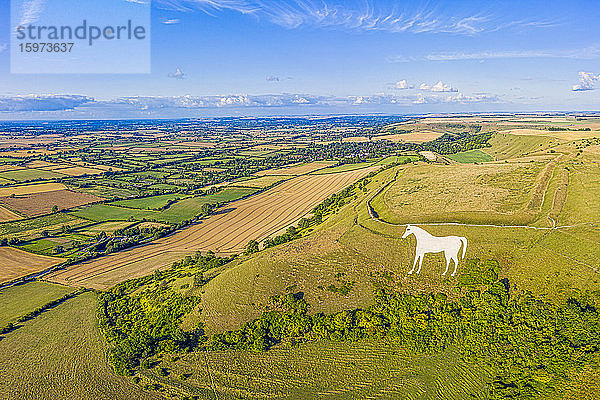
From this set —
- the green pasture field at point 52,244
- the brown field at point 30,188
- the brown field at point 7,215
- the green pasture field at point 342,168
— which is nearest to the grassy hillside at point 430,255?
the green pasture field at point 52,244

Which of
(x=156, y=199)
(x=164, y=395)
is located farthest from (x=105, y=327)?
(x=156, y=199)

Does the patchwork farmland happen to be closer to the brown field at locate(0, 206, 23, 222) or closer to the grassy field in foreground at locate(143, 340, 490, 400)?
the grassy field in foreground at locate(143, 340, 490, 400)

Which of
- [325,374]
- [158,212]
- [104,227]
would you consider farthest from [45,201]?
[325,374]

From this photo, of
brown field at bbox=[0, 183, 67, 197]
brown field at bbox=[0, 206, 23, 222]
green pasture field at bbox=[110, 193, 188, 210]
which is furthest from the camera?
brown field at bbox=[0, 183, 67, 197]

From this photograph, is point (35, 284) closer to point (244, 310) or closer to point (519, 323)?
point (244, 310)

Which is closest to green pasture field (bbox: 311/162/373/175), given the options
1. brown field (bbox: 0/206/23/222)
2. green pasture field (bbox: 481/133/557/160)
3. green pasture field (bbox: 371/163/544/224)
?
green pasture field (bbox: 481/133/557/160)

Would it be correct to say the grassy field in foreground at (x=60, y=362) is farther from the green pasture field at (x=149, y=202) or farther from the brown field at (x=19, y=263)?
the green pasture field at (x=149, y=202)
